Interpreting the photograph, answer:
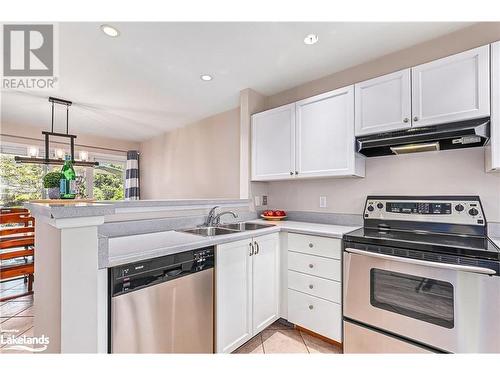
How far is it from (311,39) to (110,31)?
1.61 meters

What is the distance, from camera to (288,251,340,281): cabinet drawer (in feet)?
5.94

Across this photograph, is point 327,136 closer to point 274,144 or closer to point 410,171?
point 274,144

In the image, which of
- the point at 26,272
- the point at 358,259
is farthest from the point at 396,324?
the point at 26,272

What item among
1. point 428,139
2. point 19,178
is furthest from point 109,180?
point 428,139

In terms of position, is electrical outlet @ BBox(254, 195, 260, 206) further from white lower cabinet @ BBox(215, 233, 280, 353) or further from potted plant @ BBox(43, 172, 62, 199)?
potted plant @ BBox(43, 172, 62, 199)

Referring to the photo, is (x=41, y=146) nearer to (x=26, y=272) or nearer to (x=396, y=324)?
(x=26, y=272)

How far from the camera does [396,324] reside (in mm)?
1498

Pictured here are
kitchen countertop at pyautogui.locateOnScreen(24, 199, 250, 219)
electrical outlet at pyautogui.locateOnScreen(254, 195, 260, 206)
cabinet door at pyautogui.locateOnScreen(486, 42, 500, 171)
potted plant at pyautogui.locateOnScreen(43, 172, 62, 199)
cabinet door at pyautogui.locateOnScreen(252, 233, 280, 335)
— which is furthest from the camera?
electrical outlet at pyautogui.locateOnScreen(254, 195, 260, 206)

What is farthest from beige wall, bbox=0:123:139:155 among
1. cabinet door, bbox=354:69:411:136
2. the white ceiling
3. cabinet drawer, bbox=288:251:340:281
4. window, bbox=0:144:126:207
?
cabinet door, bbox=354:69:411:136

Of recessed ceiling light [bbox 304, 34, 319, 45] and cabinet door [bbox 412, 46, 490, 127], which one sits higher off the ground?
recessed ceiling light [bbox 304, 34, 319, 45]

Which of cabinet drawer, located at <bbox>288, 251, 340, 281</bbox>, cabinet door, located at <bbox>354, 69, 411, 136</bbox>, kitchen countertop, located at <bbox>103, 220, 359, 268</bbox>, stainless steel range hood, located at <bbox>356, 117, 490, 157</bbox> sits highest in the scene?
cabinet door, located at <bbox>354, 69, 411, 136</bbox>

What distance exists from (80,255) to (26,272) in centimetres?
263

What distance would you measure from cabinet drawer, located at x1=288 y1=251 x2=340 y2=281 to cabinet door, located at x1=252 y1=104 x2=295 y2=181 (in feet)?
2.83

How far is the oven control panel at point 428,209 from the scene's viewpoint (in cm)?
167
